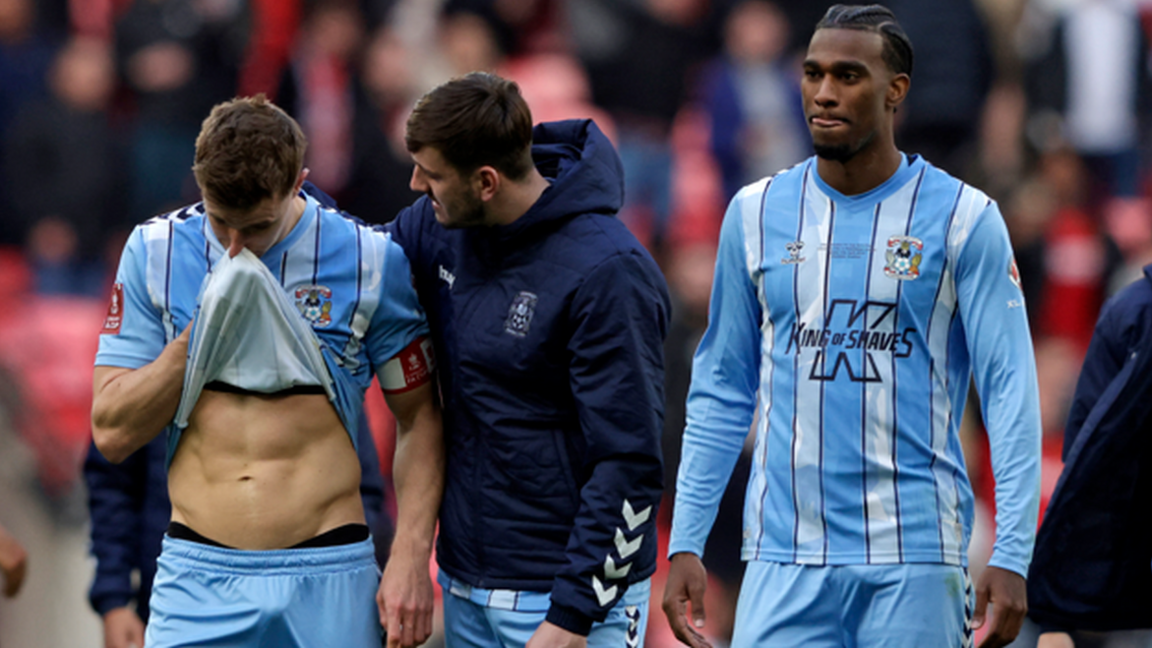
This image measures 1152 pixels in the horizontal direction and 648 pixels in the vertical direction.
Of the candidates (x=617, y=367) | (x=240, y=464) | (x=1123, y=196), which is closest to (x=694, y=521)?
(x=617, y=367)

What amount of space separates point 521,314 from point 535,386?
0.17 meters

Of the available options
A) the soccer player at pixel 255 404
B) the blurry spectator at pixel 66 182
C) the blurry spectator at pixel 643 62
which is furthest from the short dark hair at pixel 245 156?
the blurry spectator at pixel 66 182

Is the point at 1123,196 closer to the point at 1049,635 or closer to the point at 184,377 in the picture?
the point at 1049,635

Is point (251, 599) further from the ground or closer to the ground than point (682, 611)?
further from the ground

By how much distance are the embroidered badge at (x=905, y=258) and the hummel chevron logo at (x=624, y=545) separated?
849 millimetres

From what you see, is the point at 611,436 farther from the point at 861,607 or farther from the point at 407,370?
the point at 861,607

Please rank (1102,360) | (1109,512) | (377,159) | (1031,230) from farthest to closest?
(377,159) < (1031,230) < (1102,360) < (1109,512)

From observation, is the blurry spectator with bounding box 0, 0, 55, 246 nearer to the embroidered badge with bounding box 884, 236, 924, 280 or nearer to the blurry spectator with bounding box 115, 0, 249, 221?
the blurry spectator with bounding box 115, 0, 249, 221

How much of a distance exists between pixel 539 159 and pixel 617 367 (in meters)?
0.71

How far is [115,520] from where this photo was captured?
15.2ft

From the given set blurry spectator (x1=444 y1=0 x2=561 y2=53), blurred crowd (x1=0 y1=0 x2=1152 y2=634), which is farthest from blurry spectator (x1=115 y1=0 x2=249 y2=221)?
blurry spectator (x1=444 y1=0 x2=561 y2=53)

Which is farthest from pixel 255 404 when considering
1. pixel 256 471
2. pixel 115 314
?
pixel 115 314

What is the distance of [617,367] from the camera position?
333 cm

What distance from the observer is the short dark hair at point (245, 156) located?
3135 mm
